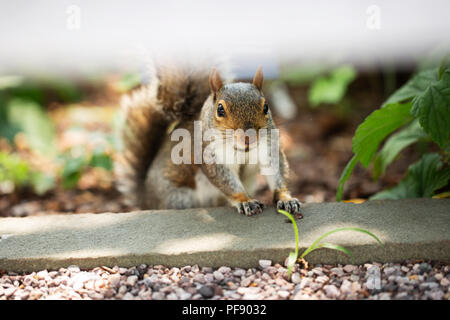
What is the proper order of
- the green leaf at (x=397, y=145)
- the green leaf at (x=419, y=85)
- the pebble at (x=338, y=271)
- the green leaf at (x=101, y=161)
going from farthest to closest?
the green leaf at (x=101, y=161), the green leaf at (x=397, y=145), the green leaf at (x=419, y=85), the pebble at (x=338, y=271)

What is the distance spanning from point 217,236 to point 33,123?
2.20 metres

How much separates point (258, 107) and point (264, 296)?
2.14 ft

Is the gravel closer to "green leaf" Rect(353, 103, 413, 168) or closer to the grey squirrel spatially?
the grey squirrel

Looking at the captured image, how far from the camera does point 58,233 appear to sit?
1642 millimetres

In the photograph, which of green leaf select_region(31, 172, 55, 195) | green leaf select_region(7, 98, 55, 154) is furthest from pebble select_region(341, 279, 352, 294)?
green leaf select_region(7, 98, 55, 154)

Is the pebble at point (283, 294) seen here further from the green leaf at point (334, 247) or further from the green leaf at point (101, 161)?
the green leaf at point (101, 161)

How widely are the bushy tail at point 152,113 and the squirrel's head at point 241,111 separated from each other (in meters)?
0.37

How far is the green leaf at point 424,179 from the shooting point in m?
1.83

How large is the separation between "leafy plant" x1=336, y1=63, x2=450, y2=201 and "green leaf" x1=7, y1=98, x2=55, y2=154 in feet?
6.98

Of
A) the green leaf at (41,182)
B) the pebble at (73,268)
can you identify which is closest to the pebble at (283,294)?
the pebble at (73,268)

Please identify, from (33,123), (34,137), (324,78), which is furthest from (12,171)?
(324,78)

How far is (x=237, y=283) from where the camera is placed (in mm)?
1345

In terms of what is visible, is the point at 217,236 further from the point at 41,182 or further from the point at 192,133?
the point at 41,182

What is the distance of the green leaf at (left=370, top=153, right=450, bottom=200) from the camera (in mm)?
Result: 1833
